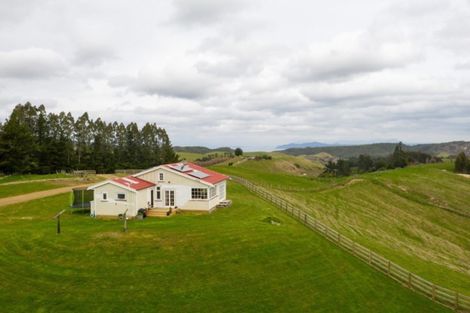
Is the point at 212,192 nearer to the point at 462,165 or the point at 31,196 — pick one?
the point at 31,196

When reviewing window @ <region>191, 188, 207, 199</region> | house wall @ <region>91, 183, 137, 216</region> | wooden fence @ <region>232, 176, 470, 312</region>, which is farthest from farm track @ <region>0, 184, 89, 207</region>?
wooden fence @ <region>232, 176, 470, 312</region>

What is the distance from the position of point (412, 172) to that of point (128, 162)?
3052 inches

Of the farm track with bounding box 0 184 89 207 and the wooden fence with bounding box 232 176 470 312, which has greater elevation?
the farm track with bounding box 0 184 89 207

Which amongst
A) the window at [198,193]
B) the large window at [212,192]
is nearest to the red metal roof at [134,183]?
the window at [198,193]

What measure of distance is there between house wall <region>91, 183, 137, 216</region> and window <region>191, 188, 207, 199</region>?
21.1 feet

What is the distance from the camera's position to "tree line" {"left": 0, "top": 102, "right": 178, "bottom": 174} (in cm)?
6906

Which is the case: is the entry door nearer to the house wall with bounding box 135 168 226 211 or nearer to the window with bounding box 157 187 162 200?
the house wall with bounding box 135 168 226 211

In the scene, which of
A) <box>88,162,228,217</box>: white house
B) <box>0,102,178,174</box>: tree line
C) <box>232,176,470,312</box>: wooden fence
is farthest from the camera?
<box>0,102,178,174</box>: tree line

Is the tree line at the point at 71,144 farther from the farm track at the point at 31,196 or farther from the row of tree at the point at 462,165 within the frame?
the row of tree at the point at 462,165

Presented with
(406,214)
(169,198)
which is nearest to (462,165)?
(406,214)

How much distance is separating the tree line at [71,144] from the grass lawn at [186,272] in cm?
4324

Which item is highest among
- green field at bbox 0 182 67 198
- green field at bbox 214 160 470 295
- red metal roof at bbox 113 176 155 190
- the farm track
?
red metal roof at bbox 113 176 155 190

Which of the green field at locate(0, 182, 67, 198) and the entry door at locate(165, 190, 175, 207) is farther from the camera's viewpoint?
the green field at locate(0, 182, 67, 198)

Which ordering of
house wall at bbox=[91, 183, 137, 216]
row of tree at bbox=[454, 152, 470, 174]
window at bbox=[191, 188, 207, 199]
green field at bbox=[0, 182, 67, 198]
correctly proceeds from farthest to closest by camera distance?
1. row of tree at bbox=[454, 152, 470, 174]
2. green field at bbox=[0, 182, 67, 198]
3. window at bbox=[191, 188, 207, 199]
4. house wall at bbox=[91, 183, 137, 216]
